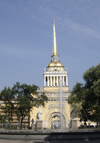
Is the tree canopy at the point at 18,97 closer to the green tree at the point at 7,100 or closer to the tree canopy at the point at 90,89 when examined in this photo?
the green tree at the point at 7,100

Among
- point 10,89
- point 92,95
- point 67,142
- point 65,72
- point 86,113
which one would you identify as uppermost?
point 65,72

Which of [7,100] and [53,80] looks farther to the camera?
[53,80]

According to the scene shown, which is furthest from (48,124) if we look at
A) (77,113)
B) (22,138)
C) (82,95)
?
(22,138)

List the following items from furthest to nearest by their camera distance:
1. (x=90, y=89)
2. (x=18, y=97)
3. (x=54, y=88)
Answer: (x=54, y=88), (x=18, y=97), (x=90, y=89)

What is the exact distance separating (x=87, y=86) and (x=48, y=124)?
20218 mm

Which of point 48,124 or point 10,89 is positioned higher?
point 10,89

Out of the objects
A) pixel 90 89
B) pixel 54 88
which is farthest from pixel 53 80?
pixel 90 89

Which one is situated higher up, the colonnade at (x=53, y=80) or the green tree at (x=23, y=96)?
the colonnade at (x=53, y=80)

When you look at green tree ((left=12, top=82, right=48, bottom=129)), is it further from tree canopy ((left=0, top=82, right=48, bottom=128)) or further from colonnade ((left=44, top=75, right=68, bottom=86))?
colonnade ((left=44, top=75, right=68, bottom=86))

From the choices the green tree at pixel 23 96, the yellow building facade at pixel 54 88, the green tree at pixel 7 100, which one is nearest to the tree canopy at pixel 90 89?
the green tree at pixel 23 96

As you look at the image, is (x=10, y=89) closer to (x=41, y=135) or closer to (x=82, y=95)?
(x=82, y=95)

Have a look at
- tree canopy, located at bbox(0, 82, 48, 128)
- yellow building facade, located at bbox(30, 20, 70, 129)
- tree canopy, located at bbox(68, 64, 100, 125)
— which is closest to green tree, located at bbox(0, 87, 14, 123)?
tree canopy, located at bbox(0, 82, 48, 128)

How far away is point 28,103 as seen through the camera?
3531 cm

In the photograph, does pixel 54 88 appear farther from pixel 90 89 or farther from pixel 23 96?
pixel 90 89
